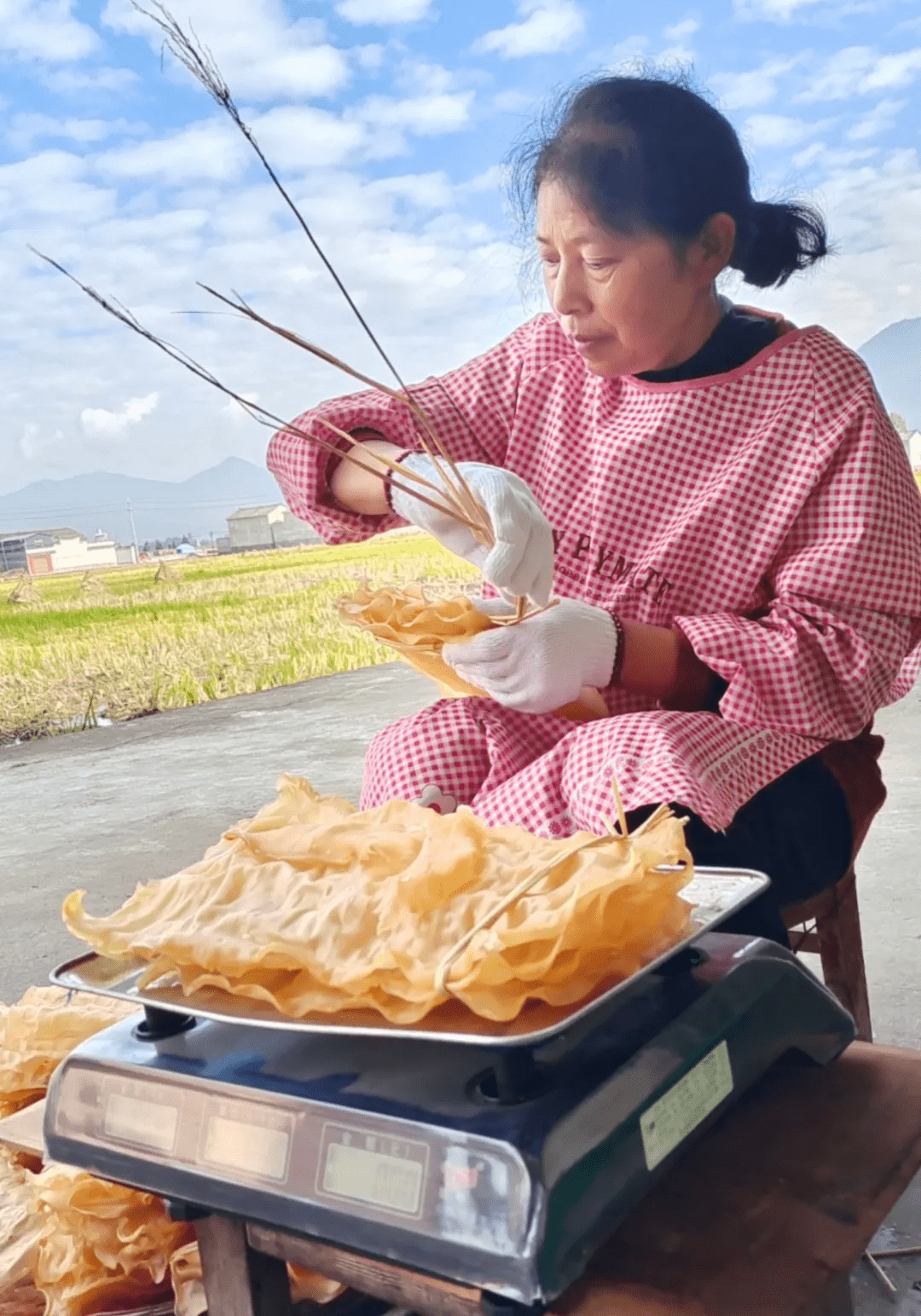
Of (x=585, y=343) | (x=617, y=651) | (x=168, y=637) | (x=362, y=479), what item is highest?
(x=585, y=343)

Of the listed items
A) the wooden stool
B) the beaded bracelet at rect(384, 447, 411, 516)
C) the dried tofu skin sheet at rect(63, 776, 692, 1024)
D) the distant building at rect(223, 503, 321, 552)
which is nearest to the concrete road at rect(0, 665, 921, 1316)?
the wooden stool

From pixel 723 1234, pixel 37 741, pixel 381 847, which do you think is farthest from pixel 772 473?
pixel 37 741

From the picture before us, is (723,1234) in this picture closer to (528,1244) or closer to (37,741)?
(528,1244)

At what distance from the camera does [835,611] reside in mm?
1318

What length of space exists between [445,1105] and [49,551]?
7.49 meters

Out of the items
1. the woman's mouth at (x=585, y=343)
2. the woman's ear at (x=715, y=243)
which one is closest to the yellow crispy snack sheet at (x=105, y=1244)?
the woman's mouth at (x=585, y=343)

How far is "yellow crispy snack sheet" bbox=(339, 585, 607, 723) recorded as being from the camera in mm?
1320

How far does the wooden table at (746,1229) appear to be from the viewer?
714mm

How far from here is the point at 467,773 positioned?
148cm

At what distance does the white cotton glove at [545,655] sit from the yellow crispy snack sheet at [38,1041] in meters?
0.54

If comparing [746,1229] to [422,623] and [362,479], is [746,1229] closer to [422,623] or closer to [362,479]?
[422,623]

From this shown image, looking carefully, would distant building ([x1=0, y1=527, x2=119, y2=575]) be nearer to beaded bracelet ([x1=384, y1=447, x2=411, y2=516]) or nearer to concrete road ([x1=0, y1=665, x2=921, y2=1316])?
concrete road ([x1=0, y1=665, x2=921, y2=1316])

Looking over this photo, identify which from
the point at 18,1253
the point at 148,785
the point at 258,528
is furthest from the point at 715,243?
the point at 258,528

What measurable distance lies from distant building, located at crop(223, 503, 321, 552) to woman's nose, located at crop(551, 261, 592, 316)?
7.59 metres
